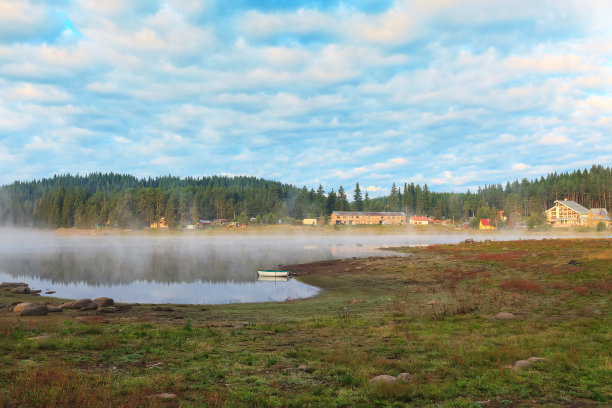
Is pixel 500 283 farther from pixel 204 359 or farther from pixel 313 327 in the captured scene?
pixel 204 359

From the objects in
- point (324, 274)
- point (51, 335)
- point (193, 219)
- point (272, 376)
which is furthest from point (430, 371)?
point (193, 219)

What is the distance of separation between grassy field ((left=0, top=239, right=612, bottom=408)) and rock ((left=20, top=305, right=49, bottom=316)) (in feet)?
1.79

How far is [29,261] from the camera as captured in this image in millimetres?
63594

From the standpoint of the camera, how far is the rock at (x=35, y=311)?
71.4ft

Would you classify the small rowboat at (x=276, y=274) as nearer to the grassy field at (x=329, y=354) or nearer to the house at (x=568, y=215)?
the grassy field at (x=329, y=354)

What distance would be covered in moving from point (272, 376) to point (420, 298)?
19578mm

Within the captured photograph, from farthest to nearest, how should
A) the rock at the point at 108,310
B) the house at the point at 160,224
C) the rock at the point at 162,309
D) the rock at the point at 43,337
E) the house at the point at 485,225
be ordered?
1. the house at the point at 160,224
2. the house at the point at 485,225
3. the rock at the point at 162,309
4. the rock at the point at 108,310
5. the rock at the point at 43,337

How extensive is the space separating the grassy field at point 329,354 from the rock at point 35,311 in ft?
1.79

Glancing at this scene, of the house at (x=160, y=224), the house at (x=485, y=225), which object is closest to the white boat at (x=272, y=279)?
the house at (x=160, y=224)

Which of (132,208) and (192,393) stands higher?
(132,208)

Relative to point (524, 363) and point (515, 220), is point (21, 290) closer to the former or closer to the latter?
point (524, 363)

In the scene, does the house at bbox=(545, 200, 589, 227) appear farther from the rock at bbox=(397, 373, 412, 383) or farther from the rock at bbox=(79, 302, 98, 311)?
the rock at bbox=(79, 302, 98, 311)

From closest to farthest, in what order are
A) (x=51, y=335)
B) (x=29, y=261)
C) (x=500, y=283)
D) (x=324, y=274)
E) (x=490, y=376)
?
(x=490, y=376)
(x=51, y=335)
(x=500, y=283)
(x=324, y=274)
(x=29, y=261)

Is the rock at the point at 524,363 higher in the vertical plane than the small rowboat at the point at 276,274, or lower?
higher
